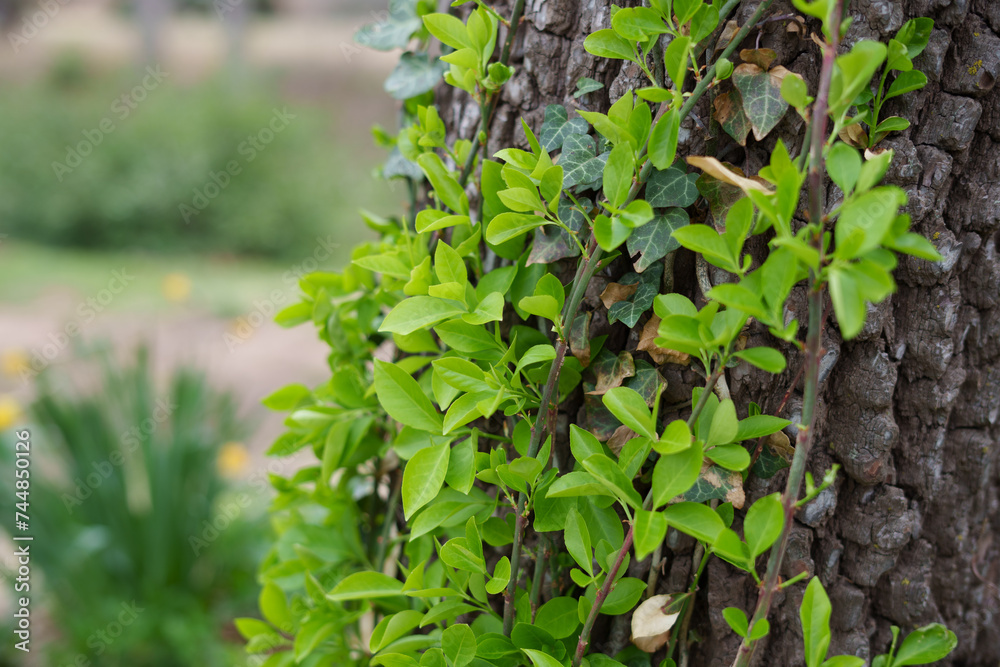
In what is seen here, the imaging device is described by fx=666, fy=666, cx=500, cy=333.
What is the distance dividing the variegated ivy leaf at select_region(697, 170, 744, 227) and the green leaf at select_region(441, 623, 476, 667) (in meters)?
0.46

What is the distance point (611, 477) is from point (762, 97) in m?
0.38

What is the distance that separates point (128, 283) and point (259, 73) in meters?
5.85

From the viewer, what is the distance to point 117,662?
1778mm

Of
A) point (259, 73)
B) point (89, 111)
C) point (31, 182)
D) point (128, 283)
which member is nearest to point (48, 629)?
point (128, 283)

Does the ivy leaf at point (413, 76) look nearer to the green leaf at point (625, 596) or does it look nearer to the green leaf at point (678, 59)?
the green leaf at point (678, 59)

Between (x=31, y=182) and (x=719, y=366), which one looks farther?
(x=31, y=182)

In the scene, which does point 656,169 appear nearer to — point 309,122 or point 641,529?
point 641,529

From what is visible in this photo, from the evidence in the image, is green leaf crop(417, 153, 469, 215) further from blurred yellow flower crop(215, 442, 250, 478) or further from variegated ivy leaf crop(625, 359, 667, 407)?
blurred yellow flower crop(215, 442, 250, 478)

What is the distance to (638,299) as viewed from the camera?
67 centimetres

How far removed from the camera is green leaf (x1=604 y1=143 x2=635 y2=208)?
1.90 ft

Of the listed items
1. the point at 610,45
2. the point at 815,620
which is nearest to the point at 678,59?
the point at 610,45

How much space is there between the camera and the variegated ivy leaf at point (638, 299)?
2.17 ft

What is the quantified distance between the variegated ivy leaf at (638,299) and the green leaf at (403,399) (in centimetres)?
21

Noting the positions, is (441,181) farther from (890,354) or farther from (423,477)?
(890,354)
